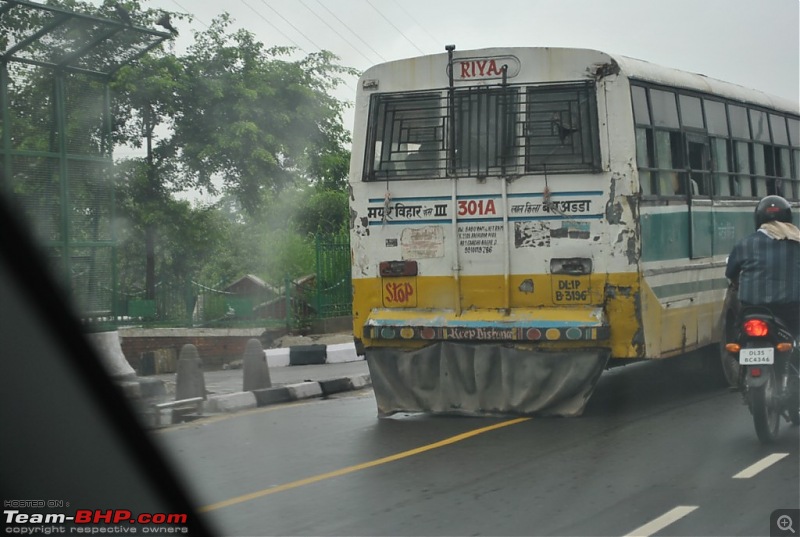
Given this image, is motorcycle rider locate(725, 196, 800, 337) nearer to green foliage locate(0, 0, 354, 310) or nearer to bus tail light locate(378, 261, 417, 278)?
bus tail light locate(378, 261, 417, 278)

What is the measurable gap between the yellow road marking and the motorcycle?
2.27m

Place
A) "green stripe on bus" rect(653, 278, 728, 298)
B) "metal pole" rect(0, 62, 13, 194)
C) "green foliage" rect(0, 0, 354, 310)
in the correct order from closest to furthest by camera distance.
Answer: "green stripe on bus" rect(653, 278, 728, 298), "metal pole" rect(0, 62, 13, 194), "green foliage" rect(0, 0, 354, 310)

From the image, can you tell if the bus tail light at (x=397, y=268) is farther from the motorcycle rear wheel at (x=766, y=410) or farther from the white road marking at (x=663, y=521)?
the white road marking at (x=663, y=521)

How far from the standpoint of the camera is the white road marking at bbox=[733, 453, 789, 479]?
739 centimetres

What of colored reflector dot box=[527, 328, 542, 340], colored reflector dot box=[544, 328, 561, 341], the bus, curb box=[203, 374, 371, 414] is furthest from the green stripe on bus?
curb box=[203, 374, 371, 414]

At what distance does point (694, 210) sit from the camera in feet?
38.1

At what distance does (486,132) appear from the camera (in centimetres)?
1045

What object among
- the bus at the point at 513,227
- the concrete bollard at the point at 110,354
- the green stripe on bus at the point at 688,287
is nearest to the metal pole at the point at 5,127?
the concrete bollard at the point at 110,354

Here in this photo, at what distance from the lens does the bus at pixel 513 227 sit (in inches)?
395

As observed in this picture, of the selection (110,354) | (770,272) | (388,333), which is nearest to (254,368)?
(110,354)

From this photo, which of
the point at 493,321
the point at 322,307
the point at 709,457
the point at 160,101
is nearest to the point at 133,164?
the point at 160,101

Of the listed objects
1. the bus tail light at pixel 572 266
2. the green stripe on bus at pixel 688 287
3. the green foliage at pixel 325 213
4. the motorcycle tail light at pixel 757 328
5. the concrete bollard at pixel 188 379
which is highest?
the green foliage at pixel 325 213

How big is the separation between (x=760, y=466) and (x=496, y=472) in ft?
5.82

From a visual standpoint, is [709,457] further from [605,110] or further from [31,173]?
[31,173]
